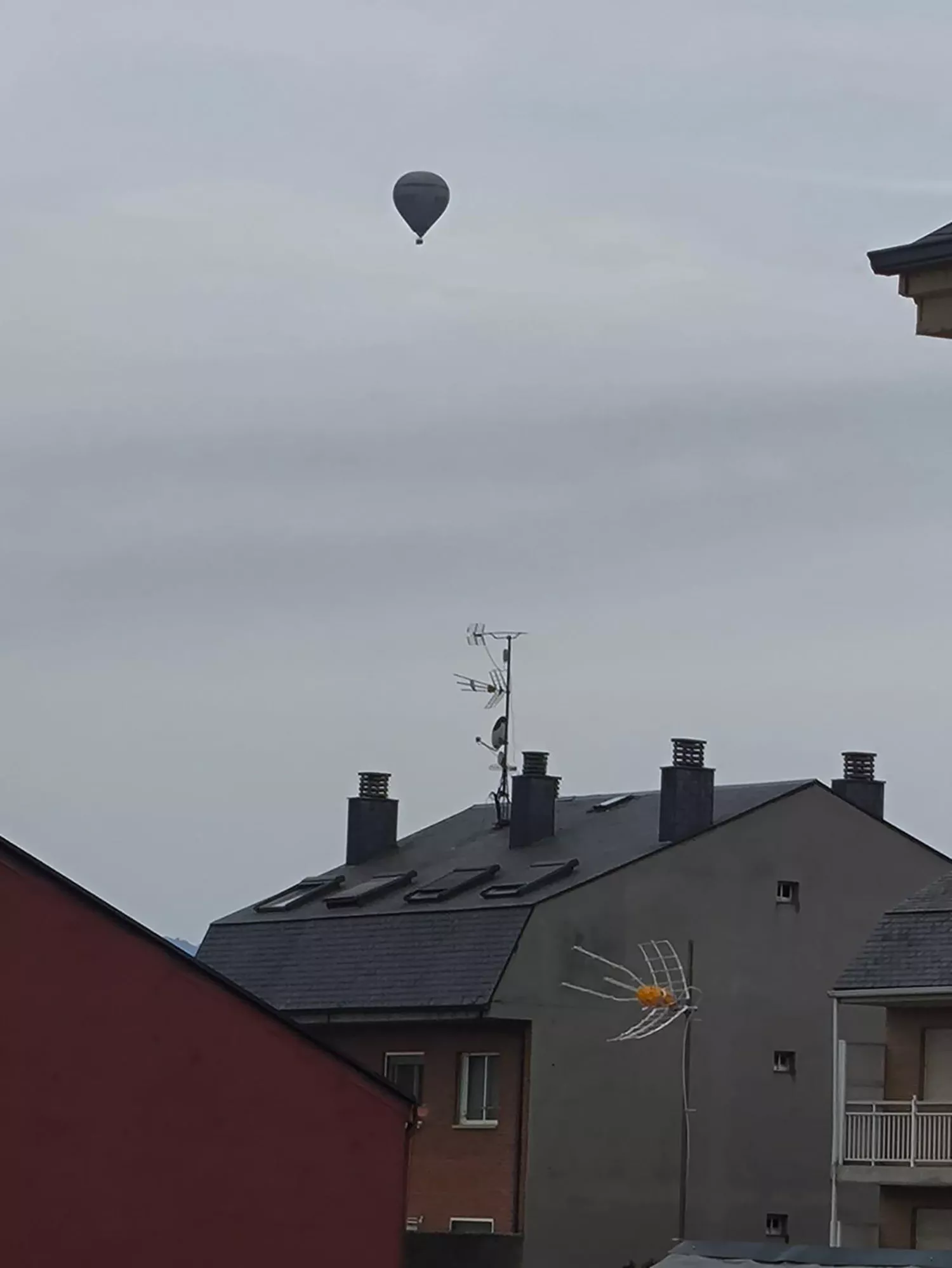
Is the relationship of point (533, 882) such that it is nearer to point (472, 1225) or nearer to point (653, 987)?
point (653, 987)

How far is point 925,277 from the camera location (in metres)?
16.9

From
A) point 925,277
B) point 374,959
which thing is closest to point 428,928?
point 374,959

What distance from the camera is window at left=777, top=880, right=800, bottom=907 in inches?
1843

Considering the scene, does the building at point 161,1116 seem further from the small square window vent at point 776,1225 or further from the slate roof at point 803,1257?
the small square window vent at point 776,1225

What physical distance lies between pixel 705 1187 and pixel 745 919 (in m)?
4.62

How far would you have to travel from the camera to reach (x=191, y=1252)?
2436 cm

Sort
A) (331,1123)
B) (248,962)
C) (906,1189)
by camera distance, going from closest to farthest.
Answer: (331,1123), (906,1189), (248,962)

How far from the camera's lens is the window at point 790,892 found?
1843 inches

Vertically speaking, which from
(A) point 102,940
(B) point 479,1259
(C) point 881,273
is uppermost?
(C) point 881,273

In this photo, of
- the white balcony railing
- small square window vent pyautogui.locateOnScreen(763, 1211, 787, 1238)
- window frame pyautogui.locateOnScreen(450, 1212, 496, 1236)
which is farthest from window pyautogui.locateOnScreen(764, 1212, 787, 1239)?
the white balcony railing

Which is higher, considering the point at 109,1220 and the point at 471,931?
the point at 471,931

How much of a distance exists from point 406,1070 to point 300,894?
23.1 ft

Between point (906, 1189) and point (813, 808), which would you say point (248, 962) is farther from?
point (906, 1189)

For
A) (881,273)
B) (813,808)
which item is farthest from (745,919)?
(881,273)
